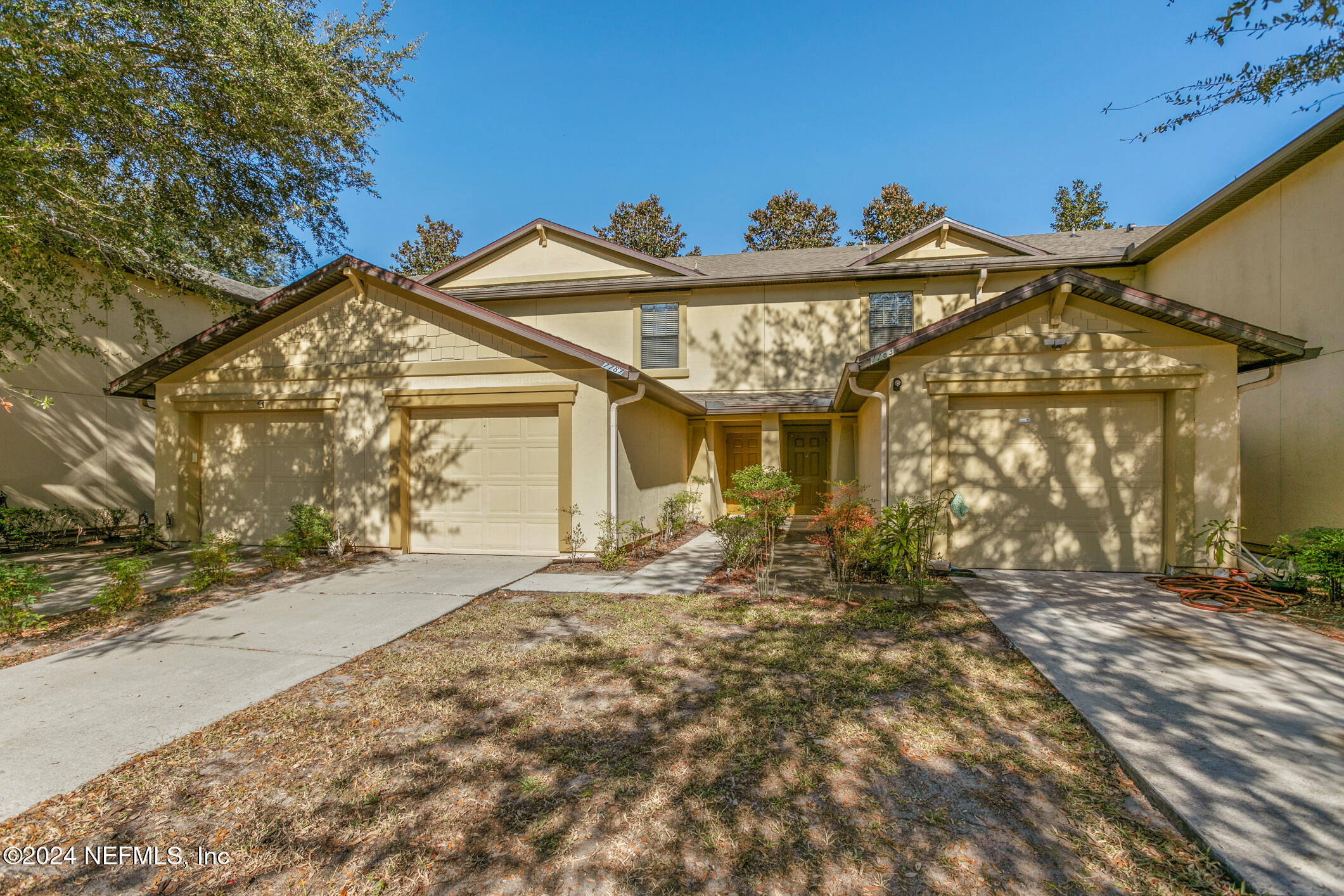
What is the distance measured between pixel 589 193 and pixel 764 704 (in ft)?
76.3

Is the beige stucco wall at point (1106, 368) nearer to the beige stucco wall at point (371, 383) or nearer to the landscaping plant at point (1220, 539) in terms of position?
the landscaping plant at point (1220, 539)

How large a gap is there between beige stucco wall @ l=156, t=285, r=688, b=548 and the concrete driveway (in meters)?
1.96

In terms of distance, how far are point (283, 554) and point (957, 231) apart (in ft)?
45.6

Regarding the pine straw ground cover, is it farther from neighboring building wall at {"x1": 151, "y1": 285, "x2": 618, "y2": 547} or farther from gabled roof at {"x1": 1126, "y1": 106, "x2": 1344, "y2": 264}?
gabled roof at {"x1": 1126, "y1": 106, "x2": 1344, "y2": 264}

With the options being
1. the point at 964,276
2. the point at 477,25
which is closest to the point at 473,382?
the point at 477,25

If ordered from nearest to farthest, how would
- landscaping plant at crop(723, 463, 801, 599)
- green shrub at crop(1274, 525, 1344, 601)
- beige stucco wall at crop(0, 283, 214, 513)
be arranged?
green shrub at crop(1274, 525, 1344, 601) < landscaping plant at crop(723, 463, 801, 599) < beige stucco wall at crop(0, 283, 214, 513)

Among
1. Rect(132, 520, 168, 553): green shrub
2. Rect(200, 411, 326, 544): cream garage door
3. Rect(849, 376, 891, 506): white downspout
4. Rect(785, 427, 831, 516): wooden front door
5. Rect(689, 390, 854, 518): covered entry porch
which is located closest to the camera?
Rect(849, 376, 891, 506): white downspout

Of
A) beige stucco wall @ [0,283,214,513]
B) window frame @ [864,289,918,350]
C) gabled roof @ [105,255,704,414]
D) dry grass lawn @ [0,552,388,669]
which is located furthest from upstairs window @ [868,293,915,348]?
beige stucco wall @ [0,283,214,513]

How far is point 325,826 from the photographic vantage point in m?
2.41

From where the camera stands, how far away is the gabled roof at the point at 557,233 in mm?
12664

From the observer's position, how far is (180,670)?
4199 millimetres

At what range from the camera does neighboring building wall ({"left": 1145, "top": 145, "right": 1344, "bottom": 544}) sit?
6891 millimetres

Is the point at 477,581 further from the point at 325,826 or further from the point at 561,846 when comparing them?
the point at 561,846

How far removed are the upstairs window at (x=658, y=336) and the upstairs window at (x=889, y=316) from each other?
431 centimetres
